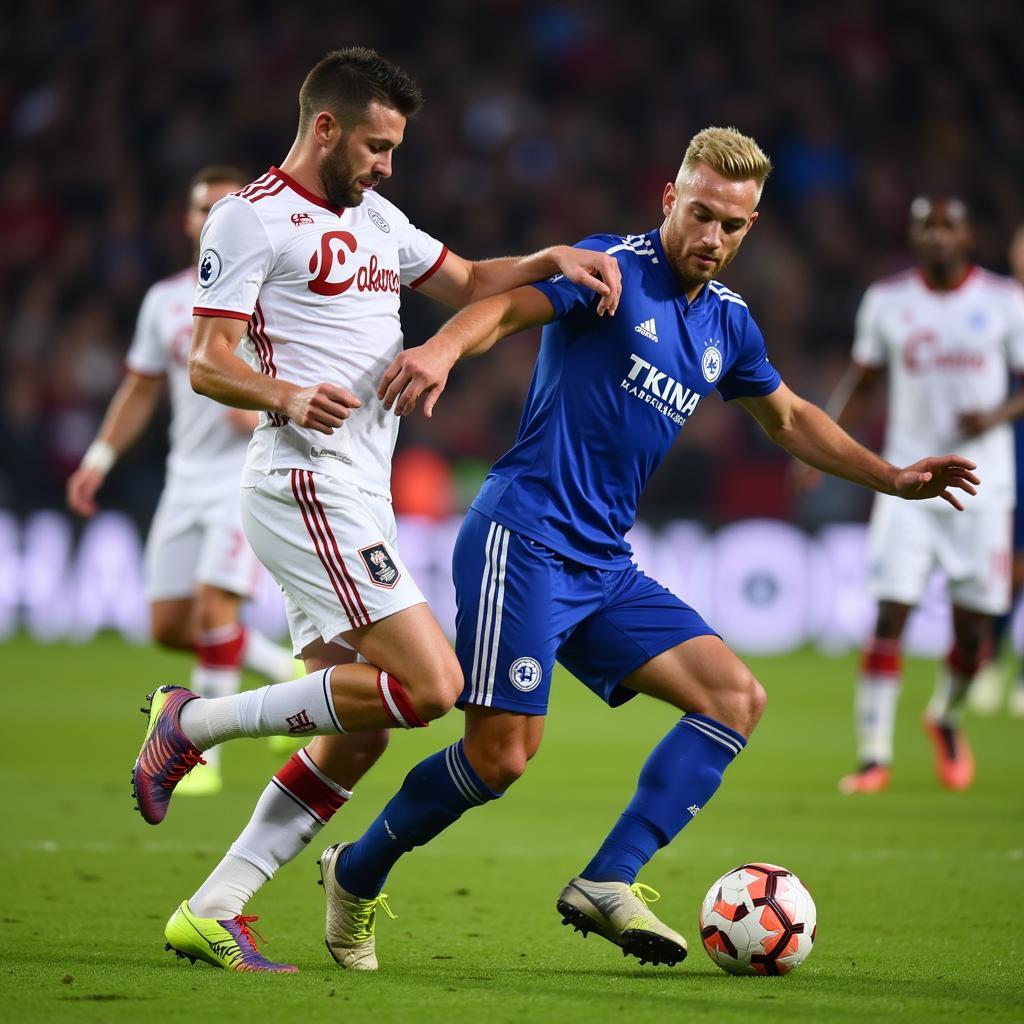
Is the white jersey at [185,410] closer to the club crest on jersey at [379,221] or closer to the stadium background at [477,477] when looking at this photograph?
the stadium background at [477,477]

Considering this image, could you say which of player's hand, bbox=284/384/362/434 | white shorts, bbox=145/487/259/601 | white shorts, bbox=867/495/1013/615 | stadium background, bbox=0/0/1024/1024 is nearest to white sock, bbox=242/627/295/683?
stadium background, bbox=0/0/1024/1024

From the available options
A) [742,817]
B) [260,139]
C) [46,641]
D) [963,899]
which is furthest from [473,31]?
[963,899]

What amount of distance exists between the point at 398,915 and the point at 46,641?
9.62 meters

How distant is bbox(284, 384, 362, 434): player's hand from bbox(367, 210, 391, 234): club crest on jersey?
2.46 ft

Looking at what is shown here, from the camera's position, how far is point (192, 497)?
789 centimetres

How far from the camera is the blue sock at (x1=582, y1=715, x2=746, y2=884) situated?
4.50 metres

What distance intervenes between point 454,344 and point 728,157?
0.94 metres

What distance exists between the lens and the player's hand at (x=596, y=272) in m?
4.43

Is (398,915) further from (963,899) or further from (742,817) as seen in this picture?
(742,817)

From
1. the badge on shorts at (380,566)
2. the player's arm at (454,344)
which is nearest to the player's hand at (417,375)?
the player's arm at (454,344)

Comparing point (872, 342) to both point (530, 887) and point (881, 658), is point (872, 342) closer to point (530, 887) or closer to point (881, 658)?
point (881, 658)

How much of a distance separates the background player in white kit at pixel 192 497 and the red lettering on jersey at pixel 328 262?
10.5 feet

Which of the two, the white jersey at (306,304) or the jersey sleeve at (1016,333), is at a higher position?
the jersey sleeve at (1016,333)

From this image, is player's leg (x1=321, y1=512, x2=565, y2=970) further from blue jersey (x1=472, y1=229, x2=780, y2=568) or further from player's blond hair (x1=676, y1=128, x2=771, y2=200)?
player's blond hair (x1=676, y1=128, x2=771, y2=200)
